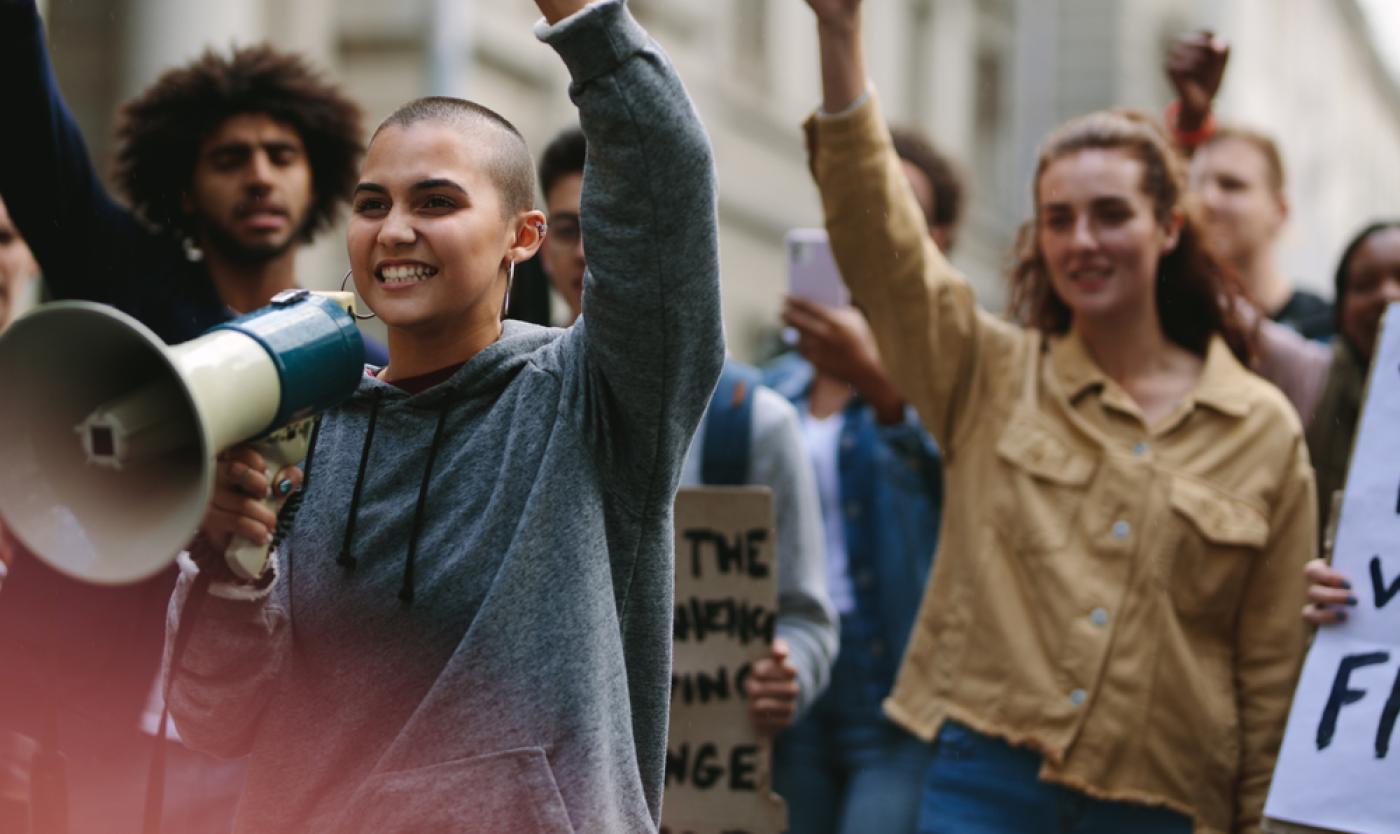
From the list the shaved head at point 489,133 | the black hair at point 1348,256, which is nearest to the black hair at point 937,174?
the black hair at point 1348,256

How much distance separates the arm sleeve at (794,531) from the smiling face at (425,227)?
6.06 ft

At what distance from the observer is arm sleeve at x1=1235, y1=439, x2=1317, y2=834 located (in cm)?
379

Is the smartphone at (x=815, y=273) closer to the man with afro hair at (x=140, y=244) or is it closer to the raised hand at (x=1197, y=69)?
the raised hand at (x=1197, y=69)

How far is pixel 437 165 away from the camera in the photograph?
242 centimetres

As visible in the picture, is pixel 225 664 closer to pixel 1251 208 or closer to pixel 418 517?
pixel 418 517

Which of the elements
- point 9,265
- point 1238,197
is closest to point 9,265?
point 9,265

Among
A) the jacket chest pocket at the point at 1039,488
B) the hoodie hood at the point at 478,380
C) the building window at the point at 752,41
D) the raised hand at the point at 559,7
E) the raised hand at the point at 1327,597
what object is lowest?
the raised hand at the point at 1327,597

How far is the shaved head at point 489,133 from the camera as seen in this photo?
2.46 m

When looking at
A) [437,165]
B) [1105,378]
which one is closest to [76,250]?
[437,165]

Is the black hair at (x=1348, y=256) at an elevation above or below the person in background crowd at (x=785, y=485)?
above

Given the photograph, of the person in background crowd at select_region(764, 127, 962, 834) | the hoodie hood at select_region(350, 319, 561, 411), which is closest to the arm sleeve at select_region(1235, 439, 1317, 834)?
the person in background crowd at select_region(764, 127, 962, 834)

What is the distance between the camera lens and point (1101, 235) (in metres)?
4.07

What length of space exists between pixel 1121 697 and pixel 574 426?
1730 millimetres

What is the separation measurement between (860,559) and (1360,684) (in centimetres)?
145
